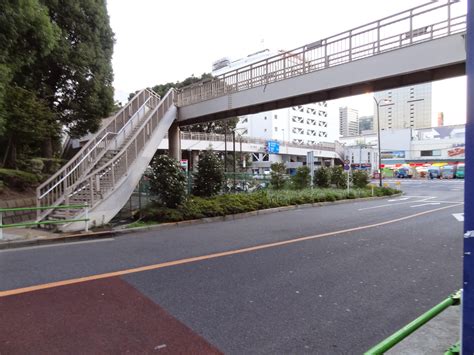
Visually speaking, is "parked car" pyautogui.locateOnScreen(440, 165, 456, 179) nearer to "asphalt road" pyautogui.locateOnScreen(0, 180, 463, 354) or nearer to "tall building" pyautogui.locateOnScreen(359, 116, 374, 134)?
"asphalt road" pyautogui.locateOnScreen(0, 180, 463, 354)

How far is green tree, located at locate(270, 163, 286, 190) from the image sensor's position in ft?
73.8

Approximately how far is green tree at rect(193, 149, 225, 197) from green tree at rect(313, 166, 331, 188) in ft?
43.0

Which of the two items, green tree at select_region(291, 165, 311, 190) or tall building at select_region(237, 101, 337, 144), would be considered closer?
green tree at select_region(291, 165, 311, 190)

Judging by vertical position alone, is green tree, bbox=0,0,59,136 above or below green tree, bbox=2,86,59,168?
above

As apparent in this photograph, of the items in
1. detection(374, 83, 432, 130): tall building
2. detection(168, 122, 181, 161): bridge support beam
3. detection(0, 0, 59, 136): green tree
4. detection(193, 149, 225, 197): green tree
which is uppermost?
detection(374, 83, 432, 130): tall building

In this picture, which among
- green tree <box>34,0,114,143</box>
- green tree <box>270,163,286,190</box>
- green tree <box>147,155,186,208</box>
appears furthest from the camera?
green tree <box>270,163,286,190</box>

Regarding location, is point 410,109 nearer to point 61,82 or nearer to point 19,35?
point 61,82

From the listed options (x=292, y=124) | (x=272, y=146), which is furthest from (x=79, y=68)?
(x=292, y=124)

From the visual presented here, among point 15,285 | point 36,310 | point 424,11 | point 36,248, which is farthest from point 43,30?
point 424,11

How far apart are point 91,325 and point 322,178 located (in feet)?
79.7

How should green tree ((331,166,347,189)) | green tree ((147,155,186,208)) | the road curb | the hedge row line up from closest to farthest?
the road curb → the hedge row → green tree ((147,155,186,208)) → green tree ((331,166,347,189))

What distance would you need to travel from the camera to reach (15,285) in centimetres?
529

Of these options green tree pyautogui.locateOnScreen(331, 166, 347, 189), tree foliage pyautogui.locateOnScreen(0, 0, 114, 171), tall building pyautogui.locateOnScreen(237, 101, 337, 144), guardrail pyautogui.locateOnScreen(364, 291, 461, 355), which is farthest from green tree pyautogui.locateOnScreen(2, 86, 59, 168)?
tall building pyautogui.locateOnScreen(237, 101, 337, 144)

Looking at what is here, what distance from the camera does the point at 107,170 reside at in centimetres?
1162
